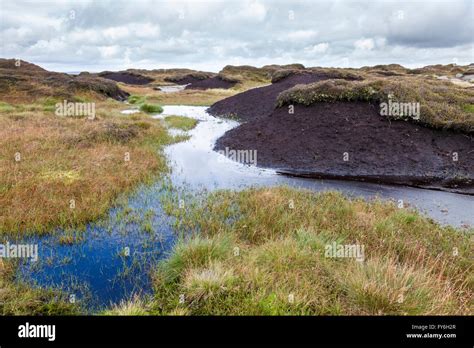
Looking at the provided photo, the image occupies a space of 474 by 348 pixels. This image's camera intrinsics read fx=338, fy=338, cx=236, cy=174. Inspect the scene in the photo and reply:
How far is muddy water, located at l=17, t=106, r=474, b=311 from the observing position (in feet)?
24.6

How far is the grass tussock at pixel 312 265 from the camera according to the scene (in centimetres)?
612

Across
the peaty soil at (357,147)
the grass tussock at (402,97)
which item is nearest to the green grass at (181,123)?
the peaty soil at (357,147)

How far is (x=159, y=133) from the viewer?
2605 centimetres

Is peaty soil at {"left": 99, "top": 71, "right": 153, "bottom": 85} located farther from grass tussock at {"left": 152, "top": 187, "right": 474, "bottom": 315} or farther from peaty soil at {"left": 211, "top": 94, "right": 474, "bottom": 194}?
grass tussock at {"left": 152, "top": 187, "right": 474, "bottom": 315}

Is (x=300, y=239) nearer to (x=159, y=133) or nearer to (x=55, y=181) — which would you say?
(x=55, y=181)

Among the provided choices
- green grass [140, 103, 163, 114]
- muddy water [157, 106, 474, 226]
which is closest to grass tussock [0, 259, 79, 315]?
muddy water [157, 106, 474, 226]

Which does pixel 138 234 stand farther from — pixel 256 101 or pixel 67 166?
pixel 256 101

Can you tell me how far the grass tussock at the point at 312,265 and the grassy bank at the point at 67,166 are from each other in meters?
3.86

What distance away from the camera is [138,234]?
10000 millimetres

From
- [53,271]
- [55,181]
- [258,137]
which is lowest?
[53,271]

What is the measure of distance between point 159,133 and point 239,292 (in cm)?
2122

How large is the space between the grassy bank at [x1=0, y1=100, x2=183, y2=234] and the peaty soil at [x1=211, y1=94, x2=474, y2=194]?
259 inches
